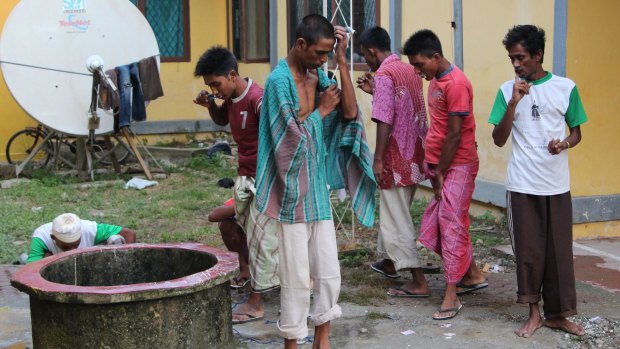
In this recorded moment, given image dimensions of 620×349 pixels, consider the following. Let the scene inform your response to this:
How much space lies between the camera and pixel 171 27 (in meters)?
14.2

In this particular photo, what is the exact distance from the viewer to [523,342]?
4750 mm

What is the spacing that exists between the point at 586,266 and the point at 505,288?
744 mm

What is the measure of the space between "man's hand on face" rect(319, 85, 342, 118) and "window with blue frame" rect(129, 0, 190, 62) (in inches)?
397

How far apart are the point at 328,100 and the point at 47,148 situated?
7.97 metres

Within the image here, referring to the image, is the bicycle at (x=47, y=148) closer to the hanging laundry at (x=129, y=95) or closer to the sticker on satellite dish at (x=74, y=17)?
the hanging laundry at (x=129, y=95)

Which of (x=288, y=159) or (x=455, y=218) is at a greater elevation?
(x=288, y=159)

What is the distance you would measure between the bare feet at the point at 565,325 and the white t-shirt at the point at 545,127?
737 mm

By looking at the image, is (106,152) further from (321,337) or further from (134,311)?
(134,311)

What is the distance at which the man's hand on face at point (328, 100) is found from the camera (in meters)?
4.37

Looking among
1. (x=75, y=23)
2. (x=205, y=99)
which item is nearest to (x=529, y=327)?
(x=205, y=99)

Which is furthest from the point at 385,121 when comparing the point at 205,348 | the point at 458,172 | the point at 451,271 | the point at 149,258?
the point at 205,348

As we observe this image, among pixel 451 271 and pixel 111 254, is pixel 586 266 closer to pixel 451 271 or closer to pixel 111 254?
pixel 451 271

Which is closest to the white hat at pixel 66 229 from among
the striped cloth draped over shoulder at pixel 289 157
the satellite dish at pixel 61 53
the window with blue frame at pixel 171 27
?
the striped cloth draped over shoulder at pixel 289 157

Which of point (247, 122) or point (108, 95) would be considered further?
point (108, 95)
